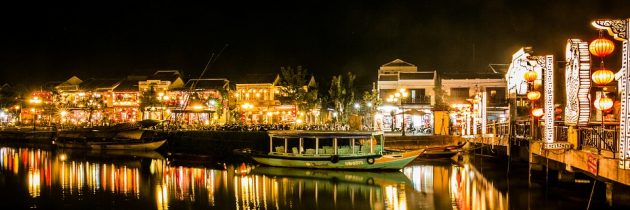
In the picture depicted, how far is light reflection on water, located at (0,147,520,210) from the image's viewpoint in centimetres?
2017

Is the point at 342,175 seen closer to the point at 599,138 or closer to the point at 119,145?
the point at 599,138

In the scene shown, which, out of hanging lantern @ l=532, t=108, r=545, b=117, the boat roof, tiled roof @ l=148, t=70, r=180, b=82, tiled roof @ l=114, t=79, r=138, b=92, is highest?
tiled roof @ l=148, t=70, r=180, b=82

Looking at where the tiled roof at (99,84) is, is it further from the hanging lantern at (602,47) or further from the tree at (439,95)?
the hanging lantern at (602,47)

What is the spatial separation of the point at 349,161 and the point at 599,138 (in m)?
15.2

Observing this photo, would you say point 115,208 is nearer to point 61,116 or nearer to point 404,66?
point 404,66

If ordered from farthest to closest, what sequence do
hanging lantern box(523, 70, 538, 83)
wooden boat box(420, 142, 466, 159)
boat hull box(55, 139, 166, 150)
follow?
boat hull box(55, 139, 166, 150), wooden boat box(420, 142, 466, 159), hanging lantern box(523, 70, 538, 83)

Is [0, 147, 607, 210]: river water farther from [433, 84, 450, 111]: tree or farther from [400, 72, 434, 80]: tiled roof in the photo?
[400, 72, 434, 80]: tiled roof

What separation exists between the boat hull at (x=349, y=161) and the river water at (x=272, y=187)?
43cm

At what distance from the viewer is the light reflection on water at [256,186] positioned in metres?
20.2

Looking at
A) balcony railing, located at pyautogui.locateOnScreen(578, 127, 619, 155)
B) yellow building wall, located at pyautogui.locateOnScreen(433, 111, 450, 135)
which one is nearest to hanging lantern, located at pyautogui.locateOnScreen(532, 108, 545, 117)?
balcony railing, located at pyautogui.locateOnScreen(578, 127, 619, 155)

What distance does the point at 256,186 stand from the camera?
79.3 feet

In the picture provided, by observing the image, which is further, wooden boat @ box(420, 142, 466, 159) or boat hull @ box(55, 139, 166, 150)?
boat hull @ box(55, 139, 166, 150)

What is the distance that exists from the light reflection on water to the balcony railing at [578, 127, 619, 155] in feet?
13.5

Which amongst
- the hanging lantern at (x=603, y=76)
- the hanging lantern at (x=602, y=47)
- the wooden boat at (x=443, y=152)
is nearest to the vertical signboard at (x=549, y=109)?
the hanging lantern at (x=603, y=76)
